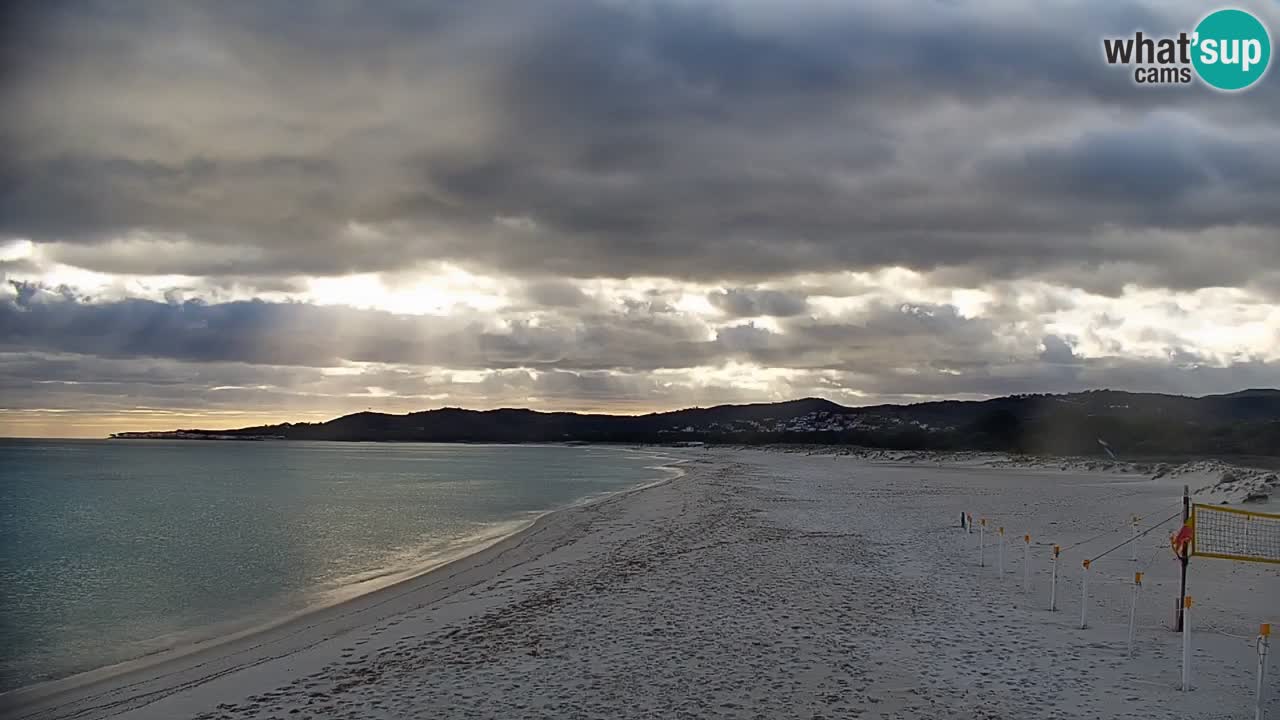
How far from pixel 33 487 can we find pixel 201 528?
148 feet

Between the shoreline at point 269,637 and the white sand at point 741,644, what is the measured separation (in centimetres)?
10

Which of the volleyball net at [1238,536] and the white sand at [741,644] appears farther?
the volleyball net at [1238,536]

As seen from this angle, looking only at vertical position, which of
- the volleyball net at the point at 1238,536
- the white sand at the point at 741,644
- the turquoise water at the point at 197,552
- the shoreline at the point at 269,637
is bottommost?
the turquoise water at the point at 197,552

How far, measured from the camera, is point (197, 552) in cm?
3100

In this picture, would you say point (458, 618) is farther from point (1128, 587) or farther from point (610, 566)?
point (1128, 587)

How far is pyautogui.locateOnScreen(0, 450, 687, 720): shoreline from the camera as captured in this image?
13836mm

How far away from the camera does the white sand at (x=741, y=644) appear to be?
10352mm

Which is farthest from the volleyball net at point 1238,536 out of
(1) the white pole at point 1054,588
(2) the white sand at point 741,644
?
(1) the white pole at point 1054,588

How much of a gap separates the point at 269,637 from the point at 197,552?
16574mm

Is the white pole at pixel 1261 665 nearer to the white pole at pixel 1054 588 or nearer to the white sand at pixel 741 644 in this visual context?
the white sand at pixel 741 644

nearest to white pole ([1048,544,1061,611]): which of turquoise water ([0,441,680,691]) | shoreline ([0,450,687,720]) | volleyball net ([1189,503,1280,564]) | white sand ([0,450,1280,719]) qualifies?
white sand ([0,450,1280,719])

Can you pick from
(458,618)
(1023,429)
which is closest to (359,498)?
A: (458,618)

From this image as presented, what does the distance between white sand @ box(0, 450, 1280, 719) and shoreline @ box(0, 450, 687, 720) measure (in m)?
0.10

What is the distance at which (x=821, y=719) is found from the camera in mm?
9531
